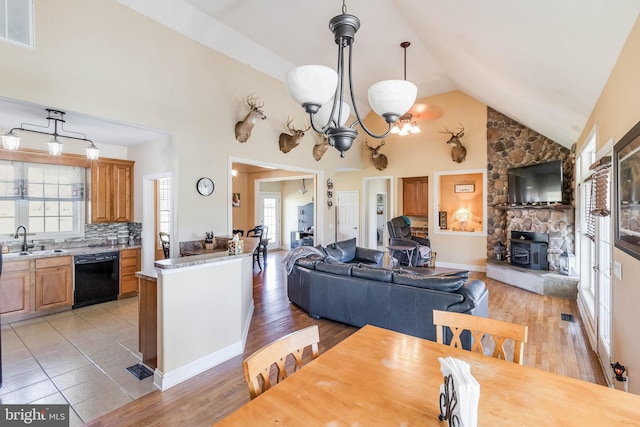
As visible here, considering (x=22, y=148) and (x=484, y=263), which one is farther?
(x=484, y=263)

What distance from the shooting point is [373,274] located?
3523mm

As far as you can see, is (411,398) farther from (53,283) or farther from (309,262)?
(53,283)

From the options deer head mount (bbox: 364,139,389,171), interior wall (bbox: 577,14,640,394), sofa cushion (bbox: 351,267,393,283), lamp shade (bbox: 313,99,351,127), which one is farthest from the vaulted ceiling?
sofa cushion (bbox: 351,267,393,283)

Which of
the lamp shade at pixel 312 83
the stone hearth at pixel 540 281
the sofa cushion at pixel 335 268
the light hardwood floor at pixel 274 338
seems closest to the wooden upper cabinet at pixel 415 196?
the stone hearth at pixel 540 281

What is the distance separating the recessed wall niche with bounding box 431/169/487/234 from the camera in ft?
25.7

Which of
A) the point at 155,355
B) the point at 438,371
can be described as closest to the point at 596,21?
the point at 438,371

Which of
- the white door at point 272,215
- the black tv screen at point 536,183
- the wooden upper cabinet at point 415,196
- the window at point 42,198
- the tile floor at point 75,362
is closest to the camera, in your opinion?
the tile floor at point 75,362

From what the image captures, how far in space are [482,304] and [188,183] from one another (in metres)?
4.07

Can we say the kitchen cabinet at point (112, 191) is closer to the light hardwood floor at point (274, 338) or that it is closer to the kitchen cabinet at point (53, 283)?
the kitchen cabinet at point (53, 283)

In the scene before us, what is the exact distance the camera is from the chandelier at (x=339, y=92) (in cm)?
155

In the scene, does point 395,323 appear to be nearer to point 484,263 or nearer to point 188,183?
point 188,183

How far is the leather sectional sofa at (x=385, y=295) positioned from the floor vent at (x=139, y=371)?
2.00m

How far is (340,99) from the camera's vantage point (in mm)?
1859

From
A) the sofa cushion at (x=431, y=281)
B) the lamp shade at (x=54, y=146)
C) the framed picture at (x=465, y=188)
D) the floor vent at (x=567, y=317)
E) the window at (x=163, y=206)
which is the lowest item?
the floor vent at (x=567, y=317)
